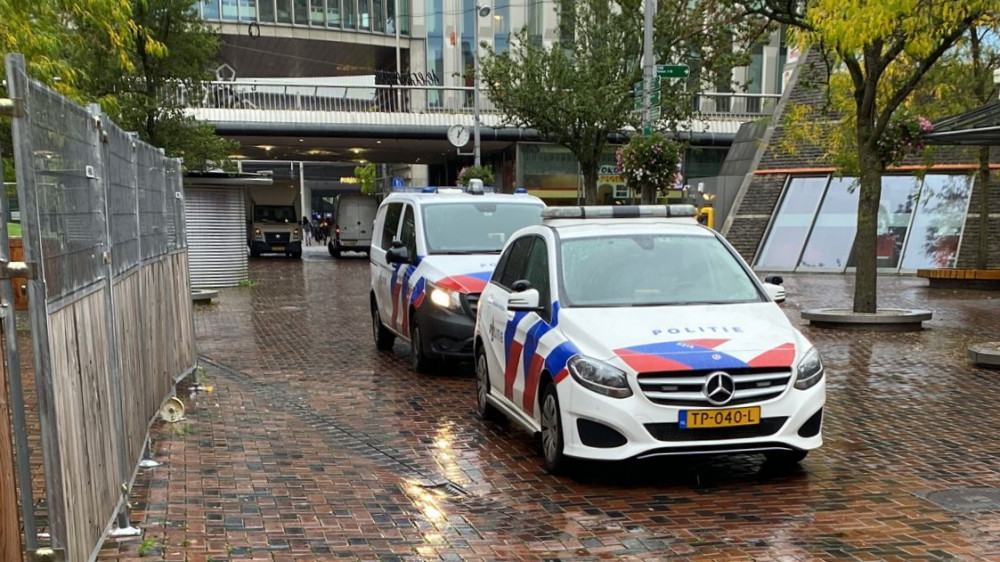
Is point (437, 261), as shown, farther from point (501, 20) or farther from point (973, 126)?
point (501, 20)

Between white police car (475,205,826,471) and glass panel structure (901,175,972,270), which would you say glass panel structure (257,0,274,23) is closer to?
glass panel structure (901,175,972,270)

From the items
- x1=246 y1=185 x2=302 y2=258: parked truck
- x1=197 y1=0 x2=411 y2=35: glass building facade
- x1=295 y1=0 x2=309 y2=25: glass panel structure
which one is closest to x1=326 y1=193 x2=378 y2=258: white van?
x1=246 y1=185 x2=302 y2=258: parked truck

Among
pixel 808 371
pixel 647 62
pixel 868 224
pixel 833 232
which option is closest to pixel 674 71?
pixel 647 62

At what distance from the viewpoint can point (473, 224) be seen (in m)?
11.2

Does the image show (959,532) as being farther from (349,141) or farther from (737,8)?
(349,141)

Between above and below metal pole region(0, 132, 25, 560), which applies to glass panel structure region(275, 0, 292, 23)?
above

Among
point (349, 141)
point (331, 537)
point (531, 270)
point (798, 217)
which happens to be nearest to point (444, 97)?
point (349, 141)

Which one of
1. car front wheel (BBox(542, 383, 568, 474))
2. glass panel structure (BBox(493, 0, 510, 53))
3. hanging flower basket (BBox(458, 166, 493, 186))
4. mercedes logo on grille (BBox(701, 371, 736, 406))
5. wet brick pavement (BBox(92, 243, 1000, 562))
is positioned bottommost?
wet brick pavement (BBox(92, 243, 1000, 562))

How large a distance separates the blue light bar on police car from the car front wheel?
175cm

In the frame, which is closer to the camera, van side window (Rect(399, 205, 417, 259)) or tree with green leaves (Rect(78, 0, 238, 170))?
van side window (Rect(399, 205, 417, 259))

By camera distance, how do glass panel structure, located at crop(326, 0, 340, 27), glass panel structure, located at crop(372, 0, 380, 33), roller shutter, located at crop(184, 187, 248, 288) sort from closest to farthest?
roller shutter, located at crop(184, 187, 248, 288) → glass panel structure, located at crop(326, 0, 340, 27) → glass panel structure, located at crop(372, 0, 380, 33)

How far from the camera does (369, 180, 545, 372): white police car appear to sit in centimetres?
994

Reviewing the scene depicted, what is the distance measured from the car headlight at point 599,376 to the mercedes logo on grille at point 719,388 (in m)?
0.47

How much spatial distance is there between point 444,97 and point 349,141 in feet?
14.6
